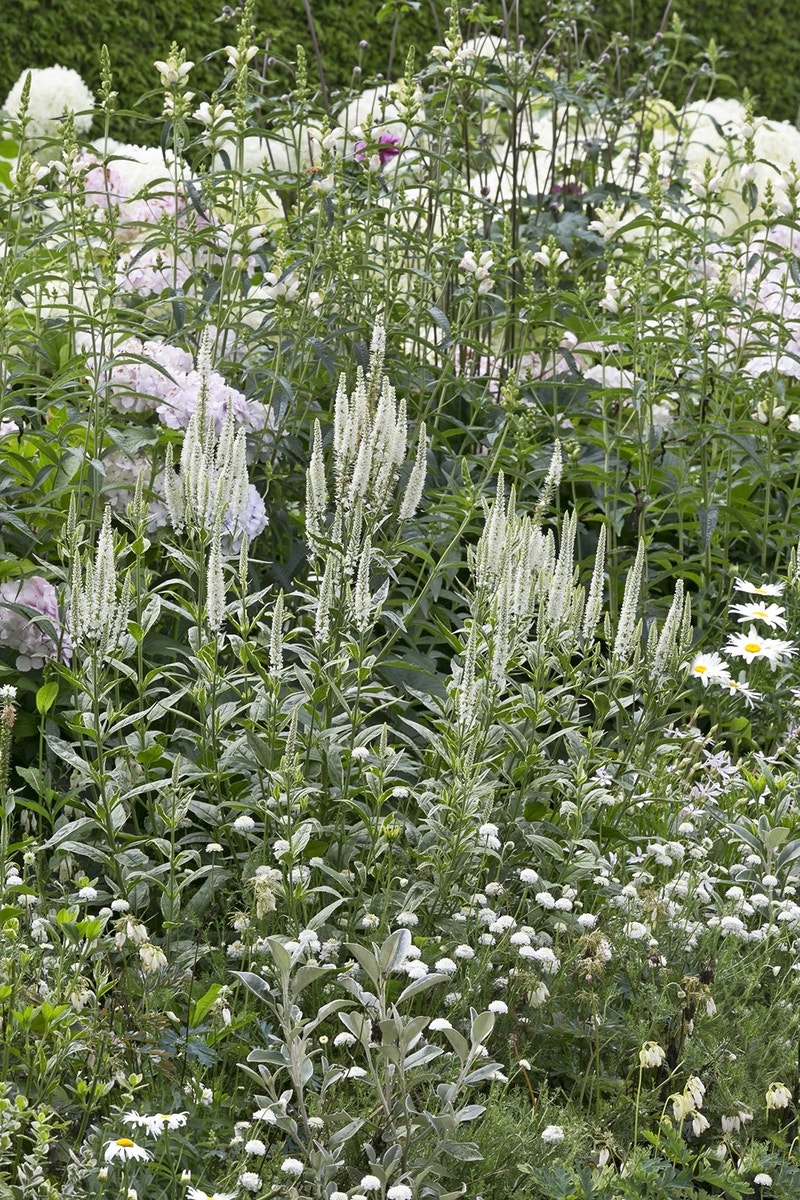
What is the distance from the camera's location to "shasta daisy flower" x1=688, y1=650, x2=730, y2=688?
3.03 meters

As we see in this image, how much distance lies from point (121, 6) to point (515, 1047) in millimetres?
7377

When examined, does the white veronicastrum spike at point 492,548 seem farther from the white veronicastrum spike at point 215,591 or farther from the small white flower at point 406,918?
the small white flower at point 406,918

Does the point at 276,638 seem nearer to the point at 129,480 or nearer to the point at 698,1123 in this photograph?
the point at 698,1123

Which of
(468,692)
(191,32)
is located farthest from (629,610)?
(191,32)

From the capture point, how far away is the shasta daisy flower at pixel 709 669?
303cm

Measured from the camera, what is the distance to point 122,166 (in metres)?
4.01

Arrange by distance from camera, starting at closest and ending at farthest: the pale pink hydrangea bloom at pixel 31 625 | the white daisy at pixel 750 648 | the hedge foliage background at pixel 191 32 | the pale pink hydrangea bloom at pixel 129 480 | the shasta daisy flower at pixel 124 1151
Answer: the shasta daisy flower at pixel 124 1151
the pale pink hydrangea bloom at pixel 31 625
the pale pink hydrangea bloom at pixel 129 480
the white daisy at pixel 750 648
the hedge foliage background at pixel 191 32

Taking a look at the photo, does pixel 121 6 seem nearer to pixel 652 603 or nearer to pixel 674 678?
pixel 652 603

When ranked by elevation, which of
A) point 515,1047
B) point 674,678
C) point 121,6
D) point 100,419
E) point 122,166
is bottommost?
point 515,1047

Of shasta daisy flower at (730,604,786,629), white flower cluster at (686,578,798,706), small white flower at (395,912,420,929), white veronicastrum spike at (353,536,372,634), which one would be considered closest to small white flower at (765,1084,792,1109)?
small white flower at (395,912,420,929)

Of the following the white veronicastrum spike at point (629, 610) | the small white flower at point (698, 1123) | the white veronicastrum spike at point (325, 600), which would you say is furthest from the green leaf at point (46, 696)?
the small white flower at point (698, 1123)

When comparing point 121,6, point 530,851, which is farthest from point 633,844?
point 121,6

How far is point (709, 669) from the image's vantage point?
3051mm

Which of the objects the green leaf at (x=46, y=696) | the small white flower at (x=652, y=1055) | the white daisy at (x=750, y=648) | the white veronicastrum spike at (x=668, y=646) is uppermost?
the white veronicastrum spike at (x=668, y=646)
